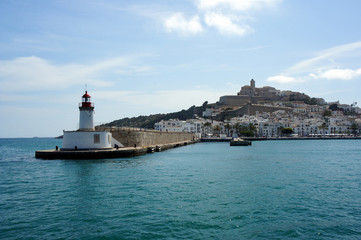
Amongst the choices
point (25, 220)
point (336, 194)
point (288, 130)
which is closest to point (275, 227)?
point (336, 194)

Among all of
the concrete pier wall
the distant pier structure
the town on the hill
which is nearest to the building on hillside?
the town on the hill

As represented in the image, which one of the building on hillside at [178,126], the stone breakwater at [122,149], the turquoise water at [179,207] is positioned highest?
the building on hillside at [178,126]

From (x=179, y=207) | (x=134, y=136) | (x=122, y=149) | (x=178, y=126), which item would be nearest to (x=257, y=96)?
(x=178, y=126)

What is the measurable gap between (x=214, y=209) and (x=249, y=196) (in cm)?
285

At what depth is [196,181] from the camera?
18188 mm

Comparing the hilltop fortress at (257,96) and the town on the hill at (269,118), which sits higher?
the hilltop fortress at (257,96)

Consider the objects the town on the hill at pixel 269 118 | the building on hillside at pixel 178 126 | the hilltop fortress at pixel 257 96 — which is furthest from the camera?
the hilltop fortress at pixel 257 96

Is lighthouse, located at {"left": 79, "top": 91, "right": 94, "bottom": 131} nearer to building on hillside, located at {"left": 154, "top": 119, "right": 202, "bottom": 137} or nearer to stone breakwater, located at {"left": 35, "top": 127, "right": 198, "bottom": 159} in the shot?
stone breakwater, located at {"left": 35, "top": 127, "right": 198, "bottom": 159}

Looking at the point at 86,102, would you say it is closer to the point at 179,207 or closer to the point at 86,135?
the point at 86,135

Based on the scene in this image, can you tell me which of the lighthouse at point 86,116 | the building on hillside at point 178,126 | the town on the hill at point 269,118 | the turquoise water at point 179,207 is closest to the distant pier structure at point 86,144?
the lighthouse at point 86,116

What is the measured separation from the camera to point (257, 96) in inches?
7288

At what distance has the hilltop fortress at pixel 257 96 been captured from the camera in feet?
574

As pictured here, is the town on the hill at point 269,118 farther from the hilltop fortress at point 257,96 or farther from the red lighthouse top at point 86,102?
the red lighthouse top at point 86,102

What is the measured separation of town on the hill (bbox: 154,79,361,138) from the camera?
122m
